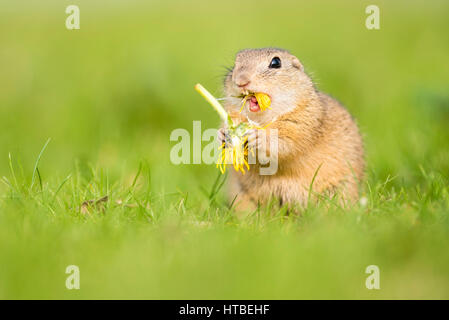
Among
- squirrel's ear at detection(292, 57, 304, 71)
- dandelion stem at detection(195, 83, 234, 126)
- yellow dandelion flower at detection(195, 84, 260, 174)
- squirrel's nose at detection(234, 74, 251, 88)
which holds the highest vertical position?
squirrel's ear at detection(292, 57, 304, 71)

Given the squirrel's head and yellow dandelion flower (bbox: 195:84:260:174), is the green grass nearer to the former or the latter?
yellow dandelion flower (bbox: 195:84:260:174)

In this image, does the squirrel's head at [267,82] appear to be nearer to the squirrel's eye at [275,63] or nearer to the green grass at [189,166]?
the squirrel's eye at [275,63]

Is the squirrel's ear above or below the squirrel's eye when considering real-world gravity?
above

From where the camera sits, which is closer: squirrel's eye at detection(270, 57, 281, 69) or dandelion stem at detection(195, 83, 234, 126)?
dandelion stem at detection(195, 83, 234, 126)

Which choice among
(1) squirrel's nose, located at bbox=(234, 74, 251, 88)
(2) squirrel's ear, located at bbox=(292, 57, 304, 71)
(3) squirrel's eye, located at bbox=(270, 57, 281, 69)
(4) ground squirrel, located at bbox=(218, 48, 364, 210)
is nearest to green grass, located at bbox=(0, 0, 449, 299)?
(4) ground squirrel, located at bbox=(218, 48, 364, 210)

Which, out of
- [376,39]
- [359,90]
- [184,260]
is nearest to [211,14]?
[376,39]

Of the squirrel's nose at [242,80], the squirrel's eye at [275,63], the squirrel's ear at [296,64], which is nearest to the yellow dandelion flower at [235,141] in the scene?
the squirrel's nose at [242,80]

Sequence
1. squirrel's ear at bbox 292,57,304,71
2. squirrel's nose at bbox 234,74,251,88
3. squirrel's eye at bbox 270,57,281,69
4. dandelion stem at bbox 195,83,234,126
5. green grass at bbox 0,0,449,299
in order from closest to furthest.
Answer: green grass at bbox 0,0,449,299
squirrel's nose at bbox 234,74,251,88
dandelion stem at bbox 195,83,234,126
squirrel's eye at bbox 270,57,281,69
squirrel's ear at bbox 292,57,304,71
